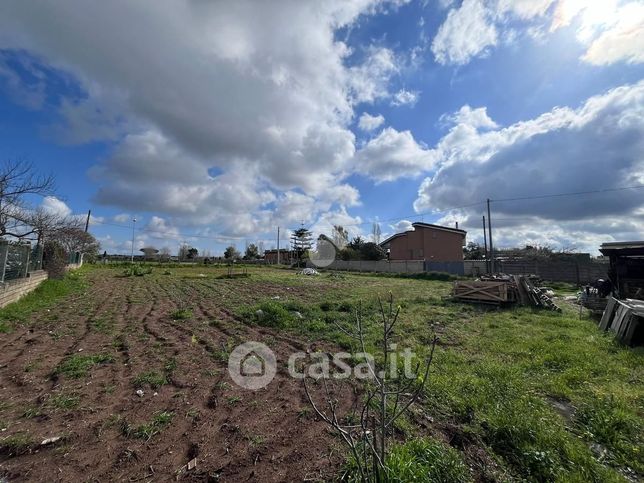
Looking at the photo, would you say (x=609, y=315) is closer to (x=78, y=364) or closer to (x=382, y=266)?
(x=78, y=364)

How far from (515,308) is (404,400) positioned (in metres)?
8.88

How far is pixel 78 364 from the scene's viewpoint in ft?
14.2

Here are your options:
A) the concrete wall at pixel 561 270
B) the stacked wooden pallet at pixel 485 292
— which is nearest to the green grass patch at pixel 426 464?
the stacked wooden pallet at pixel 485 292

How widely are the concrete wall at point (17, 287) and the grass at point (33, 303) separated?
0.47 ft

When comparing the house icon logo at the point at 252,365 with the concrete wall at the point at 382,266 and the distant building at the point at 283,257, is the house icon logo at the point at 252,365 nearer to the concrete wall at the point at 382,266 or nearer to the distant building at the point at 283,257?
the concrete wall at the point at 382,266

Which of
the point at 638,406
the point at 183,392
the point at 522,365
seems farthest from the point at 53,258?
the point at 638,406

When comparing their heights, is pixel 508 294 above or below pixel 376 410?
above

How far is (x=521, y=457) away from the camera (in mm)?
2539

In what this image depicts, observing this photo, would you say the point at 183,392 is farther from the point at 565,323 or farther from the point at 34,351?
the point at 565,323

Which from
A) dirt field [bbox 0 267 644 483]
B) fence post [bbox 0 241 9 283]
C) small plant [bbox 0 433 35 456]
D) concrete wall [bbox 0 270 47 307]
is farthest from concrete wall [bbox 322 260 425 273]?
small plant [bbox 0 433 35 456]

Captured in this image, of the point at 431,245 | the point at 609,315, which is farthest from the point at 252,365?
the point at 431,245

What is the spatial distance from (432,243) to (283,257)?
35854 millimetres

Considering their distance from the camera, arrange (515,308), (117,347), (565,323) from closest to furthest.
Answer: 1. (117,347)
2. (565,323)
3. (515,308)

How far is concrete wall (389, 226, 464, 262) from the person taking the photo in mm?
34500
